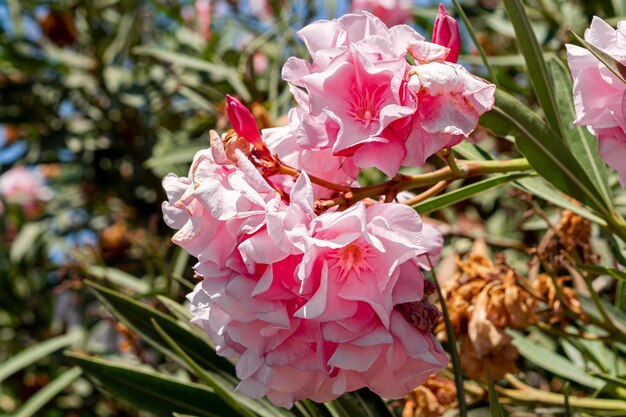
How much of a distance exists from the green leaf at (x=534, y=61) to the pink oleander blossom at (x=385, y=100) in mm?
101

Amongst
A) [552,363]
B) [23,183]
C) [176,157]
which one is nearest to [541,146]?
[552,363]

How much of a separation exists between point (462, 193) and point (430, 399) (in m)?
0.28

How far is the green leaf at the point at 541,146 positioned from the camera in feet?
2.89

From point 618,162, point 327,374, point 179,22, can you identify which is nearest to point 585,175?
point 618,162

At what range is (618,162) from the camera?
808mm

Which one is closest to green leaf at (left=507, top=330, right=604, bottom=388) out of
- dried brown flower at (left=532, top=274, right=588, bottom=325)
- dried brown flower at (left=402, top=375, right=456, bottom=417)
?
dried brown flower at (left=532, top=274, right=588, bottom=325)

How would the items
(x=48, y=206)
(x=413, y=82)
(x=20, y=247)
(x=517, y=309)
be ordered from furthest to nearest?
1. (x=48, y=206)
2. (x=20, y=247)
3. (x=517, y=309)
4. (x=413, y=82)

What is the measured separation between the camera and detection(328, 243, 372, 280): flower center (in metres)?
0.76

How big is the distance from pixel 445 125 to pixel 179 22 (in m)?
1.93

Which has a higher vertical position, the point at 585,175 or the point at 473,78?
the point at 473,78

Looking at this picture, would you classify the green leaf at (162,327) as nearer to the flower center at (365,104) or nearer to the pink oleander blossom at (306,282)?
the pink oleander blossom at (306,282)

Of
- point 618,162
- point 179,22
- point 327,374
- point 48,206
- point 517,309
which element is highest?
point 618,162

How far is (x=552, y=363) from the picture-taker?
132cm

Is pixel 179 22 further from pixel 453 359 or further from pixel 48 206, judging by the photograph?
pixel 453 359
